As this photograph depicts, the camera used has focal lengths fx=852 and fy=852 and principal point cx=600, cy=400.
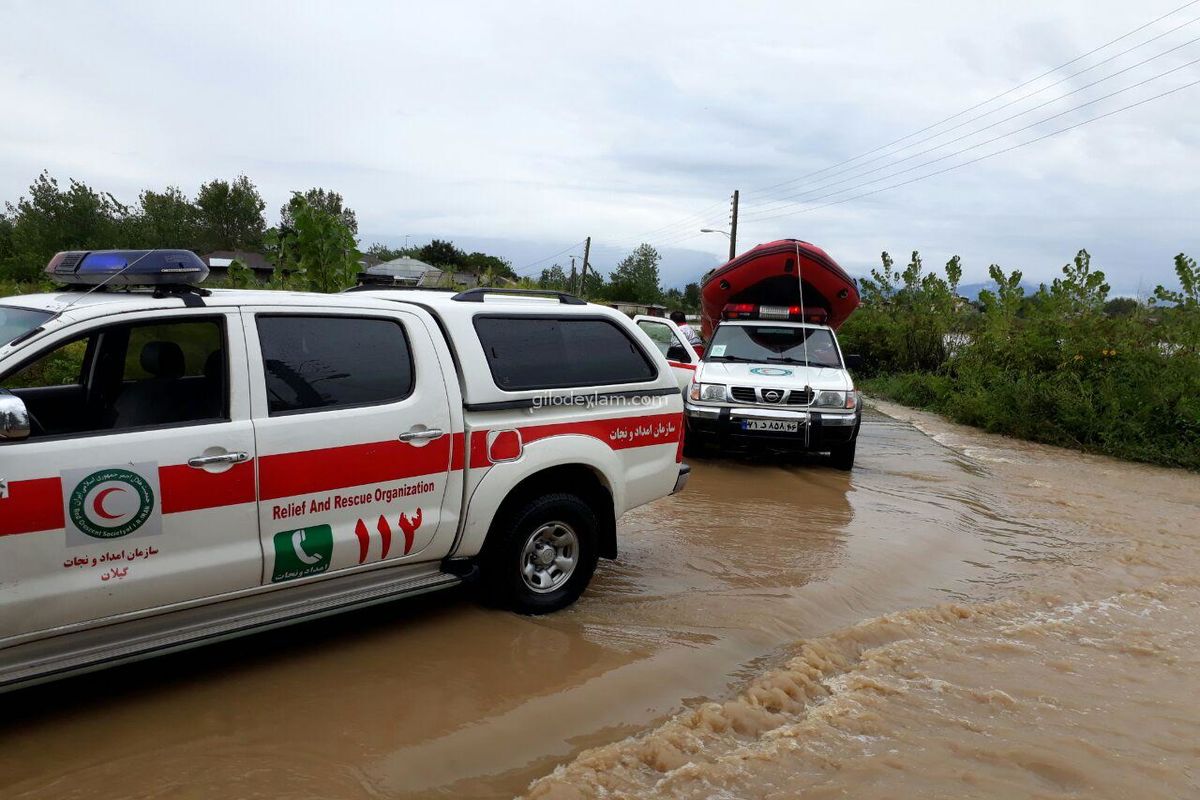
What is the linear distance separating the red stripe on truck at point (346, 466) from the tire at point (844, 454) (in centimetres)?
622

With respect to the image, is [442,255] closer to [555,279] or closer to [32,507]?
[555,279]

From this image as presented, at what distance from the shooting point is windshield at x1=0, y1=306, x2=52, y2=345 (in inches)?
131

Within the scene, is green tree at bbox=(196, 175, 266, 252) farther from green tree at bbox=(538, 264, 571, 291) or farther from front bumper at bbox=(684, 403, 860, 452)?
front bumper at bbox=(684, 403, 860, 452)

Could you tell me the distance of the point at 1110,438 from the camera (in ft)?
38.9

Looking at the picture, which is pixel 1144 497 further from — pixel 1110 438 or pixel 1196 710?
pixel 1196 710

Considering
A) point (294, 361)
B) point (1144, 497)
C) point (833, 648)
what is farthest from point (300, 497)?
point (1144, 497)

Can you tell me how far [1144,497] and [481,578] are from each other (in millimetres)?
8202

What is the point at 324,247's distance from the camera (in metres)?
11.9

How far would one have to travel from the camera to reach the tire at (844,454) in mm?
Answer: 9398

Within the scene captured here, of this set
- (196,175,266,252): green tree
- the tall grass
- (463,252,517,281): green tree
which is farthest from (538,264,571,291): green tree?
the tall grass

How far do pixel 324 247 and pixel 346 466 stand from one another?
881 cm

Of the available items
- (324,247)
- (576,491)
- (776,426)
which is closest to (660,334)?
(776,426)

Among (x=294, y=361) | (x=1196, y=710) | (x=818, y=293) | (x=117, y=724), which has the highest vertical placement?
(x=818, y=293)

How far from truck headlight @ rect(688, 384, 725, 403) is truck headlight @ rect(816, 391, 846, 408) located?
3.41 feet
